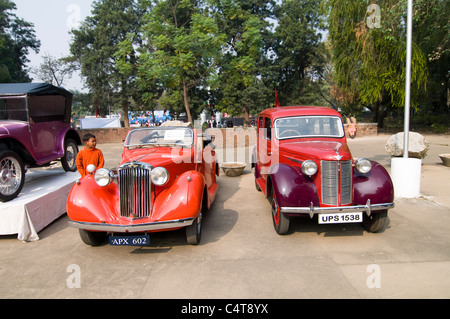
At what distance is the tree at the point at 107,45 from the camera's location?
25891 mm

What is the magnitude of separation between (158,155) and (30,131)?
8.83 ft

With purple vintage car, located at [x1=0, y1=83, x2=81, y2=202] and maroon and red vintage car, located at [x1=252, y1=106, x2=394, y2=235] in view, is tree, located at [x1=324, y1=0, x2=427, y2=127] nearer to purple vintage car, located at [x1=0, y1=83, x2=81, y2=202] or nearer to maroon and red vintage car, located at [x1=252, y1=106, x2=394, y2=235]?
maroon and red vintage car, located at [x1=252, y1=106, x2=394, y2=235]

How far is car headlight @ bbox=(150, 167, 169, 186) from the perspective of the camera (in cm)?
412

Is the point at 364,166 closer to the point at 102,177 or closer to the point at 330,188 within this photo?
the point at 330,188

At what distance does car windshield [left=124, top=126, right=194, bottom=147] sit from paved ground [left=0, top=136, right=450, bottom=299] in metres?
1.53

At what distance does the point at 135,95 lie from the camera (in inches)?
1048

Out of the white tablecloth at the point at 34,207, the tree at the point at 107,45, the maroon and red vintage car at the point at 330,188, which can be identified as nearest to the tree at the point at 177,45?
the tree at the point at 107,45

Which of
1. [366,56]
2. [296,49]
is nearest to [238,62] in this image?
[366,56]

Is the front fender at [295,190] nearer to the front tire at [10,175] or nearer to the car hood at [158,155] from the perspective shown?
the car hood at [158,155]

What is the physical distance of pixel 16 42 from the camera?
30375 millimetres

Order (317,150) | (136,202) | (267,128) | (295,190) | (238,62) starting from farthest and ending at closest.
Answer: (238,62) < (267,128) < (317,150) < (295,190) < (136,202)

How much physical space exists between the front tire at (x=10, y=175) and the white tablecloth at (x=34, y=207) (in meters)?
0.12

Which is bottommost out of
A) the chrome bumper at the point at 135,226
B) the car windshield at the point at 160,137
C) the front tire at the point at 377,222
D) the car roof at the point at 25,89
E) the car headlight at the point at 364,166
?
the front tire at the point at 377,222
